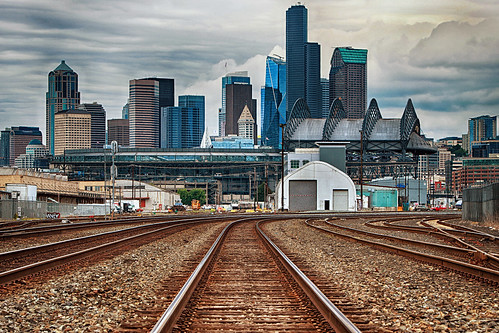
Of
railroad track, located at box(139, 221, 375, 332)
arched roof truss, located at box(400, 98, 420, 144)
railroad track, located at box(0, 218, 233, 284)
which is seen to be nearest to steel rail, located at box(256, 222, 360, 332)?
railroad track, located at box(139, 221, 375, 332)

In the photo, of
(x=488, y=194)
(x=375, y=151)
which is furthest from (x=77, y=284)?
(x=375, y=151)

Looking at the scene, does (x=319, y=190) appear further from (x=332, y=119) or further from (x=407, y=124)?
(x=407, y=124)

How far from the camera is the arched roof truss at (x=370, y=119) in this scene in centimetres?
16362

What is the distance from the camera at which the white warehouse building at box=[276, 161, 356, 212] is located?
9106 cm

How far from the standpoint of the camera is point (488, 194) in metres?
38.9

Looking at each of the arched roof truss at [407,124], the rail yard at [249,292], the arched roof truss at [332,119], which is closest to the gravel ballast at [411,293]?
the rail yard at [249,292]

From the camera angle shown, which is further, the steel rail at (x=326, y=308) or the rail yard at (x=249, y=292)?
the rail yard at (x=249, y=292)

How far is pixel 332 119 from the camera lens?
540 feet

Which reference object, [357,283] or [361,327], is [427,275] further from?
[361,327]

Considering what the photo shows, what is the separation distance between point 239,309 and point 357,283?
362cm

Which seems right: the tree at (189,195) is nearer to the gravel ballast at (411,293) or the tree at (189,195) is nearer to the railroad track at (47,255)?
the railroad track at (47,255)

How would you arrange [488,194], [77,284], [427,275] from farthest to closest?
[488,194]
[427,275]
[77,284]

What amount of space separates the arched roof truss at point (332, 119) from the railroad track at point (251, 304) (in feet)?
482

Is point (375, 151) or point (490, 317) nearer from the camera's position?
point (490, 317)
